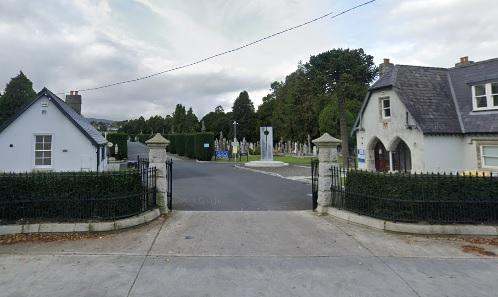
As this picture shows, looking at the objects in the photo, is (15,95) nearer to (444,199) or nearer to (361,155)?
(361,155)

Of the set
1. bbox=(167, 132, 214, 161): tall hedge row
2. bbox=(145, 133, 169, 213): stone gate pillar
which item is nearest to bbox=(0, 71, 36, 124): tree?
bbox=(167, 132, 214, 161): tall hedge row

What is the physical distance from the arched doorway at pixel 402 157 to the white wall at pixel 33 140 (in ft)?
58.8

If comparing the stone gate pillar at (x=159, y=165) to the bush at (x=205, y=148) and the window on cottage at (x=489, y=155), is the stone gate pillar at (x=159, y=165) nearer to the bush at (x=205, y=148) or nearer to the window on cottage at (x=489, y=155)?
the window on cottage at (x=489, y=155)

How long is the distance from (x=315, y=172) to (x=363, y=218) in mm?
2648

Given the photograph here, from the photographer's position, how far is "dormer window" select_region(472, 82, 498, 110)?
658 inches

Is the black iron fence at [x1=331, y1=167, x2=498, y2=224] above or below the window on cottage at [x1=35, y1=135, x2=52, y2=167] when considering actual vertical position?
below

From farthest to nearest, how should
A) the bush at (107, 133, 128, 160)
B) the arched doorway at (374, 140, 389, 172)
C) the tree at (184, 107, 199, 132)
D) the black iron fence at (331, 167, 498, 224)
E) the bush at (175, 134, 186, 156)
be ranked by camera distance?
the tree at (184, 107, 199, 132) → the bush at (175, 134, 186, 156) → the bush at (107, 133, 128, 160) → the arched doorway at (374, 140, 389, 172) → the black iron fence at (331, 167, 498, 224)

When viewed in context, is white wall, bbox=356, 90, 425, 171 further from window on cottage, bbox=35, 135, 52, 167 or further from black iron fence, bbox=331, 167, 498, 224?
window on cottage, bbox=35, 135, 52, 167

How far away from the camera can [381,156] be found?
22.9 m

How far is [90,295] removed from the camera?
4785mm

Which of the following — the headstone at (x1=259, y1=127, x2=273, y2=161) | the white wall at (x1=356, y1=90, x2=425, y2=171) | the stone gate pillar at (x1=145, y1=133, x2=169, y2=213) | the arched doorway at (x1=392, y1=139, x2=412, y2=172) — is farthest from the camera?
the headstone at (x1=259, y1=127, x2=273, y2=161)

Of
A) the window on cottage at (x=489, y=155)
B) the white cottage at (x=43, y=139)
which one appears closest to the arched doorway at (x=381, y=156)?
the window on cottage at (x=489, y=155)

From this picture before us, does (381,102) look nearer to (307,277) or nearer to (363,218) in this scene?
(363,218)

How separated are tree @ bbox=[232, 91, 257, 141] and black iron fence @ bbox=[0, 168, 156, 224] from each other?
2526 inches
